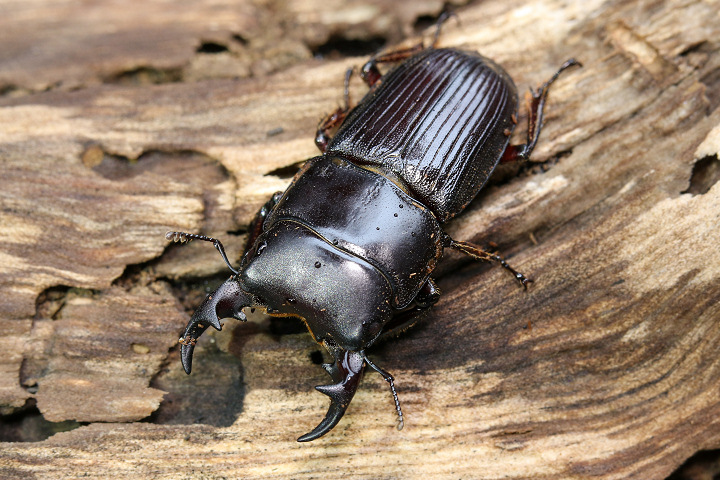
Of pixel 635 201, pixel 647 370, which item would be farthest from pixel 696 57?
pixel 647 370

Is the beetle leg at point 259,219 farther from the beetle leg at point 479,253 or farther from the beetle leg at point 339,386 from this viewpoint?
the beetle leg at point 479,253

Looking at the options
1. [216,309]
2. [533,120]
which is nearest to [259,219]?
[216,309]

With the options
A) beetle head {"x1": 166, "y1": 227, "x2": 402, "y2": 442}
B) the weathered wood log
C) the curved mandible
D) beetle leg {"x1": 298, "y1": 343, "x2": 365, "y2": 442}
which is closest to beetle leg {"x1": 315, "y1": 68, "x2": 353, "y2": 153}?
the weathered wood log

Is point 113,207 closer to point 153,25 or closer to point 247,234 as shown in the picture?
point 247,234

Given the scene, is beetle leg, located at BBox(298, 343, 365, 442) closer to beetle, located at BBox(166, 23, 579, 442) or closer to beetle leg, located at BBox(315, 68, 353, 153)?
beetle, located at BBox(166, 23, 579, 442)

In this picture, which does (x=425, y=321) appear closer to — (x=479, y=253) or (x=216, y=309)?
(x=479, y=253)

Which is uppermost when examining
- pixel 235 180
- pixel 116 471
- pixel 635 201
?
pixel 635 201
